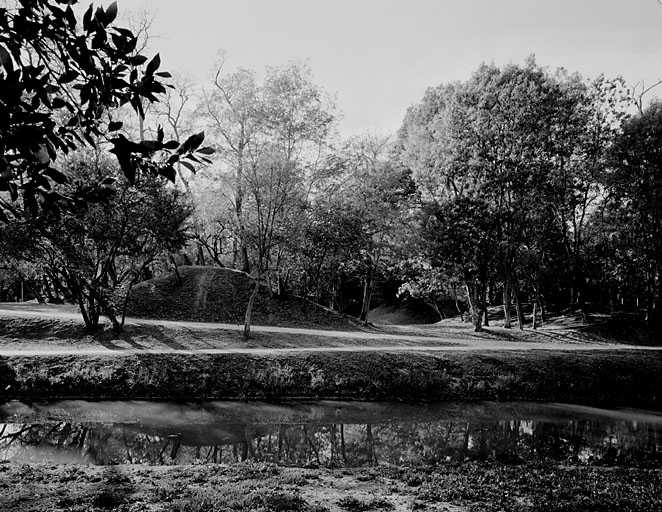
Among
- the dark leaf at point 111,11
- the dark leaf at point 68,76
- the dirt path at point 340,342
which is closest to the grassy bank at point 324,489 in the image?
the dark leaf at point 68,76

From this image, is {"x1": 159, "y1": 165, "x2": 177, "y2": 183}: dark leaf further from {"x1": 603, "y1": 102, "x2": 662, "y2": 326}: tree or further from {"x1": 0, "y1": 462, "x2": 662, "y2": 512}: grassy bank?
{"x1": 603, "y1": 102, "x2": 662, "y2": 326}: tree

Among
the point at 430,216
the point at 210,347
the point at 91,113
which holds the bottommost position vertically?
the point at 210,347

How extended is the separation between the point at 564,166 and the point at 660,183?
598 centimetres

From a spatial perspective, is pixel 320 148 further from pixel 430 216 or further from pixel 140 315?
pixel 140 315

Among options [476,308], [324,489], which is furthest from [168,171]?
[476,308]

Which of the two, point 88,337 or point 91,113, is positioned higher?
point 91,113

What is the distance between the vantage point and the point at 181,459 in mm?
11648

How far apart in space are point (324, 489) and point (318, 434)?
5.28 meters

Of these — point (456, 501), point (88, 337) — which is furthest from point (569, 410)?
Answer: point (88, 337)

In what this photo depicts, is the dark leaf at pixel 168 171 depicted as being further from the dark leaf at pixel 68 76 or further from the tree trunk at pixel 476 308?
the tree trunk at pixel 476 308

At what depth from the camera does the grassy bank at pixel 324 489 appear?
25.8ft

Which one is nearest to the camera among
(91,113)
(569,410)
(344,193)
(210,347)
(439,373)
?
(91,113)

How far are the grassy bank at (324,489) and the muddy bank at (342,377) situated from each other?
7.96 meters

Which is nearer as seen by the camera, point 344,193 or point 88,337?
point 88,337
